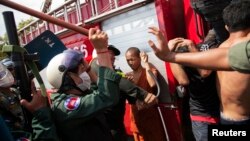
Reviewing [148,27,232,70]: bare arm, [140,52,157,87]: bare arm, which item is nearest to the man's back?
[148,27,232,70]: bare arm

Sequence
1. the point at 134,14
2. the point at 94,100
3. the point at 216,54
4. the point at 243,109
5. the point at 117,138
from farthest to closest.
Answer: the point at 134,14
the point at 117,138
the point at 243,109
the point at 94,100
the point at 216,54

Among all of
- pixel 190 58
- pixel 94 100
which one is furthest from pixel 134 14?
pixel 190 58

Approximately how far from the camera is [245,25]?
6.77 feet

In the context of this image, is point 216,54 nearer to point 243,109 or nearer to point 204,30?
point 243,109

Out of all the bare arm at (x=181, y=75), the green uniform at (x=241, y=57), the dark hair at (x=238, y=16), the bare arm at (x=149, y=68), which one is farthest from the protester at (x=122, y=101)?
the green uniform at (x=241, y=57)

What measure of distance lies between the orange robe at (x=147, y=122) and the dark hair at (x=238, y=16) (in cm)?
166

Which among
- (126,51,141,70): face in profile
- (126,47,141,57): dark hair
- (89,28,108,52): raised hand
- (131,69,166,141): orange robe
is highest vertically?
(89,28,108,52): raised hand

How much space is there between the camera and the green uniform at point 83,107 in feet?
5.92

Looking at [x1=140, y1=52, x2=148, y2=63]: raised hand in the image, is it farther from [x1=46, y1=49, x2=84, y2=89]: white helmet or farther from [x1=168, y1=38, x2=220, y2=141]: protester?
[x1=46, y1=49, x2=84, y2=89]: white helmet

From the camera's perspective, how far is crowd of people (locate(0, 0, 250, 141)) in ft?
4.96

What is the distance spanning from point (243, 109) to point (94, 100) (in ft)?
3.57

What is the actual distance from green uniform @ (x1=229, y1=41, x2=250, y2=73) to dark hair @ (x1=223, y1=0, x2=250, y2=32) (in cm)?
75

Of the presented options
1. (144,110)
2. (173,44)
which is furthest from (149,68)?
(173,44)

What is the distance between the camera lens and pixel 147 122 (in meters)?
3.66
